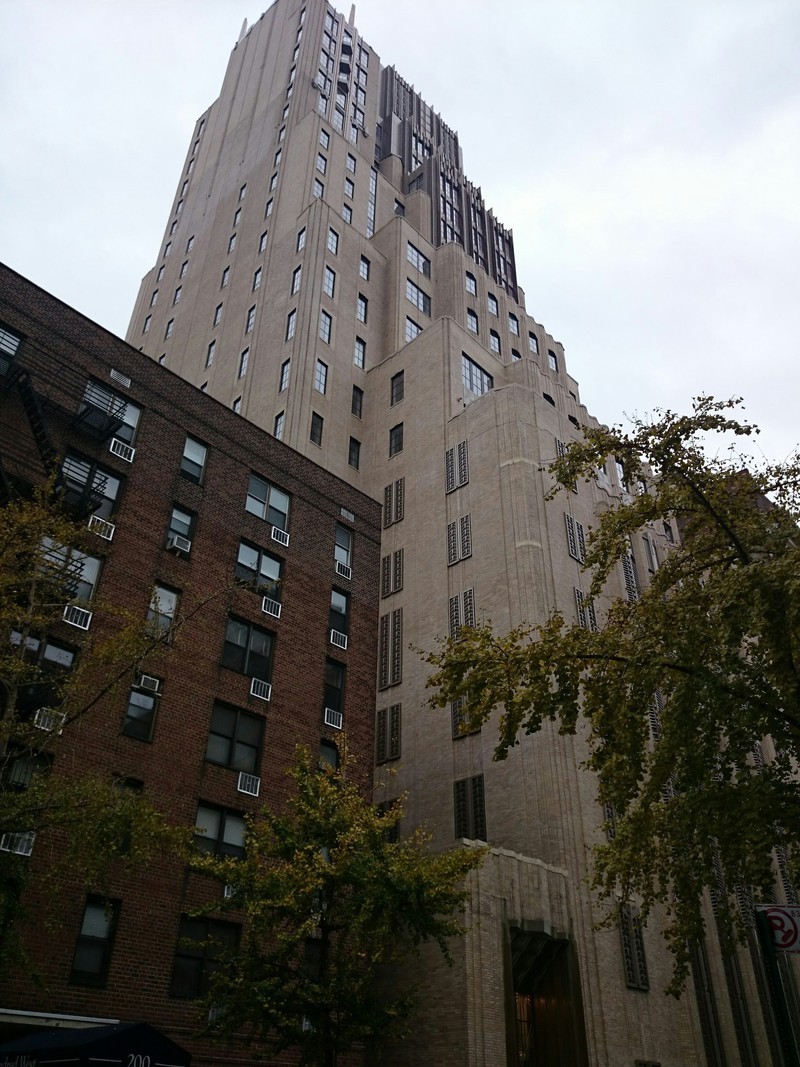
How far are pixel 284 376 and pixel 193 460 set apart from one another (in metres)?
22.7

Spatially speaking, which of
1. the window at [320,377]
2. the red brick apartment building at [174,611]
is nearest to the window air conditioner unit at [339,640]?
the red brick apartment building at [174,611]

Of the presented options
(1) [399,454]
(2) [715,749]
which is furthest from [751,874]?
(1) [399,454]

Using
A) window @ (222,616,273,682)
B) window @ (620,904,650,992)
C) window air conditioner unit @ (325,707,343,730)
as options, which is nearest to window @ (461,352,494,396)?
window air conditioner unit @ (325,707,343,730)

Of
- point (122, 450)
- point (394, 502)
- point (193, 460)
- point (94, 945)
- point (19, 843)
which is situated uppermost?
point (394, 502)

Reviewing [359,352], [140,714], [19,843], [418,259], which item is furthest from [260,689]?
[418,259]

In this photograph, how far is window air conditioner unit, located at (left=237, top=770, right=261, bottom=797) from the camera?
25000 millimetres

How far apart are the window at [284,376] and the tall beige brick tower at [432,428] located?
0.24 meters

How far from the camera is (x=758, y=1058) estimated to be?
33.3 m

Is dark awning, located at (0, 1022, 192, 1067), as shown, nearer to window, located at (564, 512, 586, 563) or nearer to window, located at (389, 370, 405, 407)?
window, located at (564, 512, 586, 563)

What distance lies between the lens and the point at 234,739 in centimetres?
2564

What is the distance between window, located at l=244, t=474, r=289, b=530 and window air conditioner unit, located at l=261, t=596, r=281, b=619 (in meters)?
3.15

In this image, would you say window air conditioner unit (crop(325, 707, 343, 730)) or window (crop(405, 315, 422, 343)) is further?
window (crop(405, 315, 422, 343))

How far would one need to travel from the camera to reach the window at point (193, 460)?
28656 mm

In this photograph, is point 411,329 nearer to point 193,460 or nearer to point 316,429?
point 316,429
